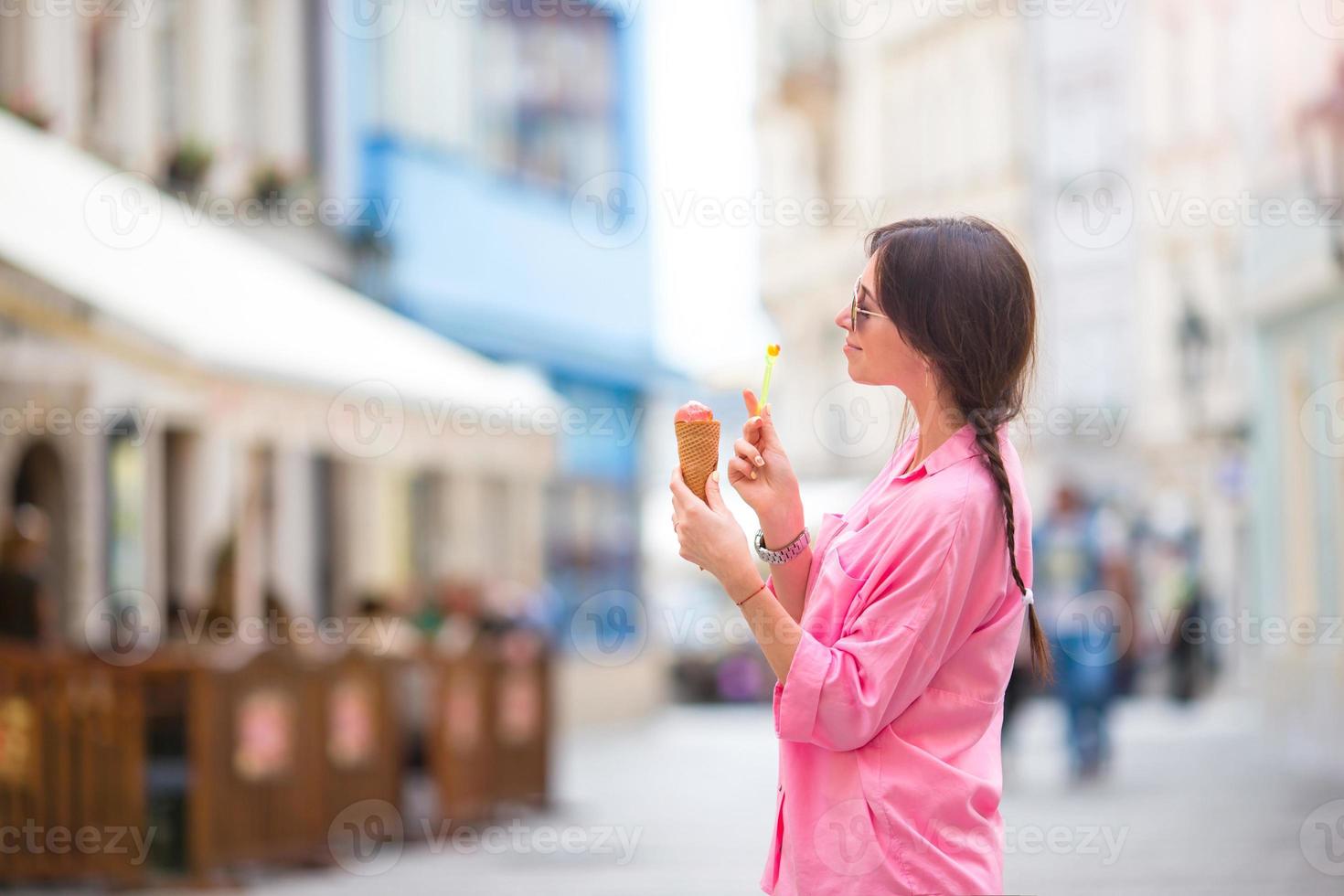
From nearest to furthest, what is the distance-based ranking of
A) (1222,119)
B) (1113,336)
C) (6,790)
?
(6,790), (1222,119), (1113,336)

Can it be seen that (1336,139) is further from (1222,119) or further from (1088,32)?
(1088,32)

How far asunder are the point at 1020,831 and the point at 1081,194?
20.5m

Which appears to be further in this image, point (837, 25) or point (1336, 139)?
point (837, 25)

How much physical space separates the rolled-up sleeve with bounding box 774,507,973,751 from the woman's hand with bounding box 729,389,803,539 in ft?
0.80

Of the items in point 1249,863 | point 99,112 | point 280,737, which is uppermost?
point 99,112

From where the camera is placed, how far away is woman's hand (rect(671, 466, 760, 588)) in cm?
259

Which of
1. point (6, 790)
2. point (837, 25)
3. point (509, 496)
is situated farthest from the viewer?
point (837, 25)

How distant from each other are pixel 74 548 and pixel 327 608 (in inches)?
182

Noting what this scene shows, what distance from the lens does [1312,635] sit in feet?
50.0

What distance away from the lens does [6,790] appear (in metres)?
8.38

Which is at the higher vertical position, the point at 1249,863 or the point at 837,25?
the point at 837,25

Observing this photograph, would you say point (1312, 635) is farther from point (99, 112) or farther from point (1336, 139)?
point (99, 112)

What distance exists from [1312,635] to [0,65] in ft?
33.5

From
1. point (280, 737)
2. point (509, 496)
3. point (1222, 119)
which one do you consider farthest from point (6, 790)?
point (1222, 119)
